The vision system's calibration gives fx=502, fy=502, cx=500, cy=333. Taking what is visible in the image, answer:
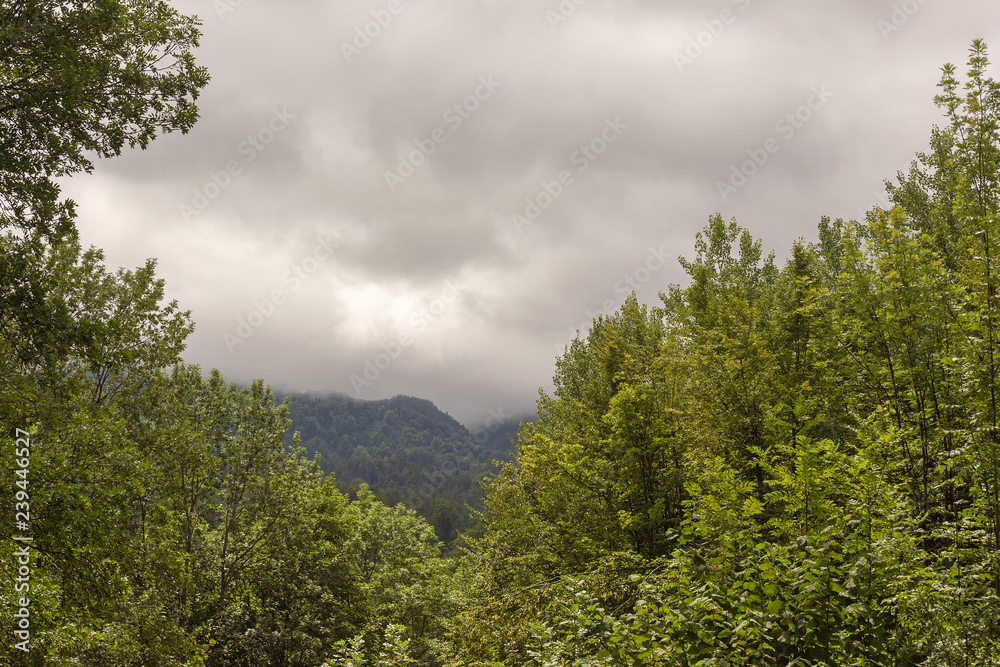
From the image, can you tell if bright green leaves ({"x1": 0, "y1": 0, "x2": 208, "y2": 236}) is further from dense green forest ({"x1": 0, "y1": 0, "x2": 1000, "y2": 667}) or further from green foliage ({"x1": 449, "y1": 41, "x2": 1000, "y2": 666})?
green foliage ({"x1": 449, "y1": 41, "x2": 1000, "y2": 666})

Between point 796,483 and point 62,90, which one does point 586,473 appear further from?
point 62,90

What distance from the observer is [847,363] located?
10.7 meters

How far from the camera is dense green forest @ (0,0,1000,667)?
200 inches

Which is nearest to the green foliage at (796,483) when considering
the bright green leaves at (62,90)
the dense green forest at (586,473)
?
the dense green forest at (586,473)

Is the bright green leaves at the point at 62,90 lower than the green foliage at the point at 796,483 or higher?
higher

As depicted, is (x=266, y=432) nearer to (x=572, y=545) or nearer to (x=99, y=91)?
(x=572, y=545)

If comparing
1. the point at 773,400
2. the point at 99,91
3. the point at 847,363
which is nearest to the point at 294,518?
the point at 99,91

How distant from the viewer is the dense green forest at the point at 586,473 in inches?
200

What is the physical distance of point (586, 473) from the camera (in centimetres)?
1546

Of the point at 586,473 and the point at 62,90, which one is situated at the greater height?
the point at 62,90

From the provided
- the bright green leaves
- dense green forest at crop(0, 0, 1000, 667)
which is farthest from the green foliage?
the bright green leaves

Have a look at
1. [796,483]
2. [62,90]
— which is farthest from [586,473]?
[62,90]

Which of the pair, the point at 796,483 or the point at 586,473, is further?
the point at 586,473

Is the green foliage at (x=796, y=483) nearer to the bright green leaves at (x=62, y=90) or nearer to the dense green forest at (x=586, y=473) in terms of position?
the dense green forest at (x=586, y=473)
